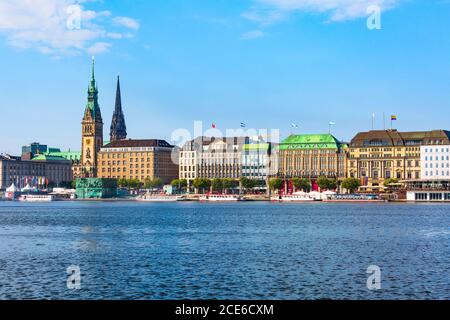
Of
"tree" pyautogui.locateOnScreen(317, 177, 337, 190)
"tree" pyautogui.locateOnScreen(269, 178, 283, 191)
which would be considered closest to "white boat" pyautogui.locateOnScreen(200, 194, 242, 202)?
"tree" pyautogui.locateOnScreen(269, 178, 283, 191)

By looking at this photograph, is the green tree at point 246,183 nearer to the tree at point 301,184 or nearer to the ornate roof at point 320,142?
the tree at point 301,184

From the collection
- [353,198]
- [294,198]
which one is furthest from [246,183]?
[353,198]

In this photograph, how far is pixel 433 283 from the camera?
35188mm

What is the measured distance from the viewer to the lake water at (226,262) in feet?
109

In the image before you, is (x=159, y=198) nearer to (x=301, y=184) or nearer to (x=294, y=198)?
(x=294, y=198)

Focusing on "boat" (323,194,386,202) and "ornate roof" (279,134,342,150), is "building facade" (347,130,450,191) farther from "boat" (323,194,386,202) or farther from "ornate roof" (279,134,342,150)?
"boat" (323,194,386,202)

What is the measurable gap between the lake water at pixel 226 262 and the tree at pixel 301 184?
389 ft

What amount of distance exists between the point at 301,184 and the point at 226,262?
148m

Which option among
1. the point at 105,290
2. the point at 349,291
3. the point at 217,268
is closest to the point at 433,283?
the point at 349,291

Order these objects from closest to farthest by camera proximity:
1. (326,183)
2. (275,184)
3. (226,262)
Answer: (226,262), (326,183), (275,184)

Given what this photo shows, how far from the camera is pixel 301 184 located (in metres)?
190

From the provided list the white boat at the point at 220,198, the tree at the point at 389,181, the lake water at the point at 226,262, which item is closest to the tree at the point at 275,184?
the white boat at the point at 220,198
